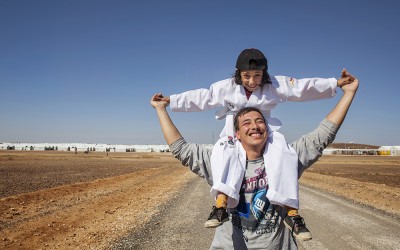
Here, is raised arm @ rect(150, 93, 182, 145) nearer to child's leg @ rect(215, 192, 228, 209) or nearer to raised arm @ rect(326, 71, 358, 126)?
child's leg @ rect(215, 192, 228, 209)

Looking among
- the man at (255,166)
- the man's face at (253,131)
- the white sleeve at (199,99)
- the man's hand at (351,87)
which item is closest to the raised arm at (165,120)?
the man at (255,166)

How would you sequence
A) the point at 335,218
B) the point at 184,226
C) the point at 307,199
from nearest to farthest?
1. the point at 184,226
2. the point at 335,218
3. the point at 307,199

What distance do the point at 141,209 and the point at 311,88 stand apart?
10.3m

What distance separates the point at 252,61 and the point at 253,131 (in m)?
0.70

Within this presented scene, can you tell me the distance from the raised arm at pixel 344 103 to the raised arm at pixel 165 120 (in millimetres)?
1233

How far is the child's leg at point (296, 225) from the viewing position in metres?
2.52

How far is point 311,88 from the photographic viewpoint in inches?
119

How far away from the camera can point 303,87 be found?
2.99 m

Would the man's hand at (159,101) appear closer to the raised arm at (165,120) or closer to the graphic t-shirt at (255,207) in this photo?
the raised arm at (165,120)

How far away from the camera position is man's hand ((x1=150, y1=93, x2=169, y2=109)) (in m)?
2.99

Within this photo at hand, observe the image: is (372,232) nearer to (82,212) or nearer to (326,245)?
(326,245)

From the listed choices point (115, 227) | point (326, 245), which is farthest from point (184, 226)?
point (326, 245)

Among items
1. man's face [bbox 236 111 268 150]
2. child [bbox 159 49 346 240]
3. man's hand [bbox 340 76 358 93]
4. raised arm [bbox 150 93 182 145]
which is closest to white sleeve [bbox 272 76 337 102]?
child [bbox 159 49 346 240]

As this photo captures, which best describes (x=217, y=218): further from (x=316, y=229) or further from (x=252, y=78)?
(x=316, y=229)
